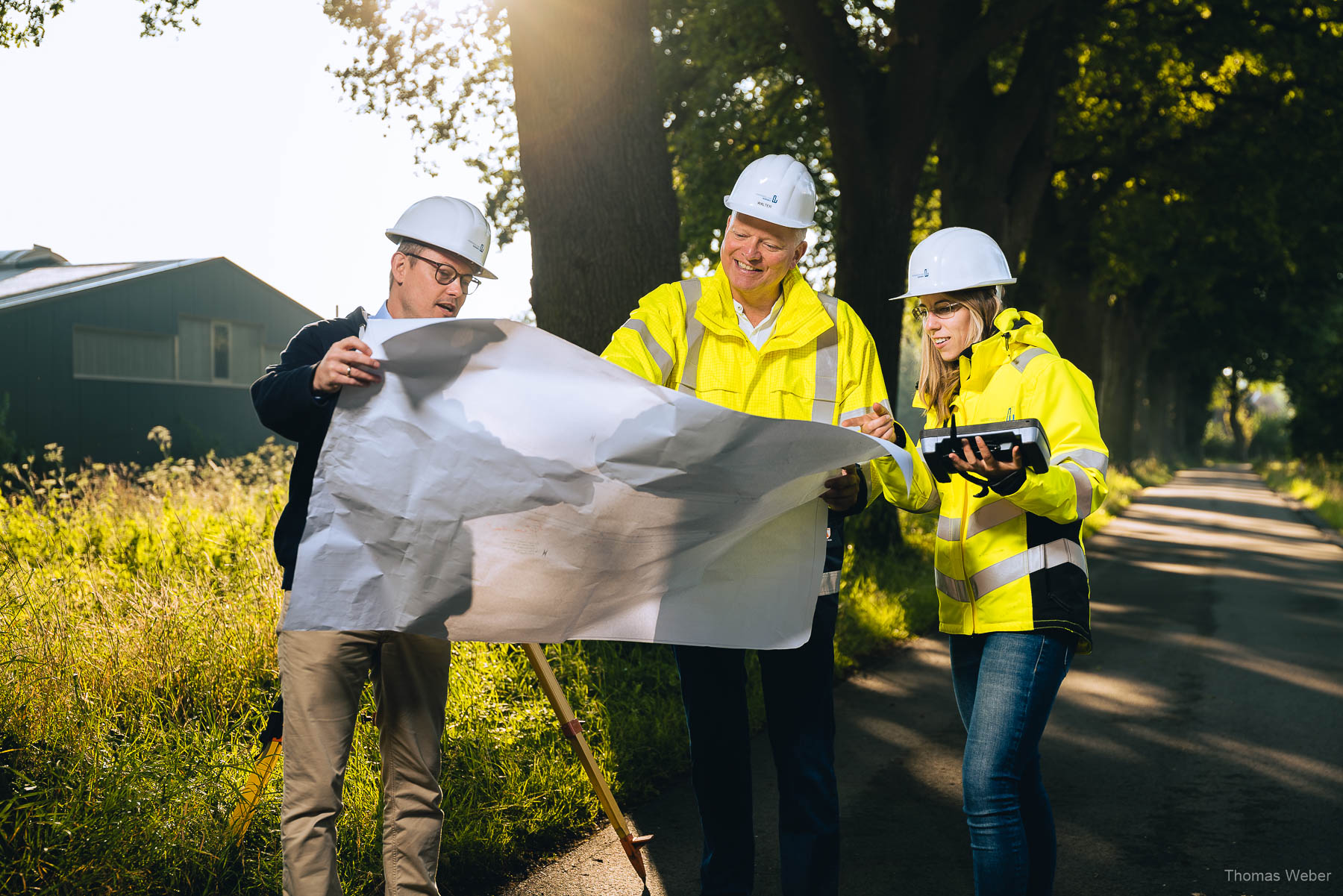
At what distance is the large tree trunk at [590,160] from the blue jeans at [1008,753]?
4141 mm

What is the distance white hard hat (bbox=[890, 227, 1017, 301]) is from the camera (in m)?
3.23

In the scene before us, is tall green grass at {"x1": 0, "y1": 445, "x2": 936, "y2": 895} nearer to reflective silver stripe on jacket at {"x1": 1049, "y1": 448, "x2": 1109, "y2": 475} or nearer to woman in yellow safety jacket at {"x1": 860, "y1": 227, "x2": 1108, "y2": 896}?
woman in yellow safety jacket at {"x1": 860, "y1": 227, "x2": 1108, "y2": 896}

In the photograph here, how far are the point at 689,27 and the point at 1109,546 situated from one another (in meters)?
10.1

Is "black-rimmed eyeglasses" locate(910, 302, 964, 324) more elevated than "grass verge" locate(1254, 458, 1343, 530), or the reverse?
"black-rimmed eyeglasses" locate(910, 302, 964, 324)

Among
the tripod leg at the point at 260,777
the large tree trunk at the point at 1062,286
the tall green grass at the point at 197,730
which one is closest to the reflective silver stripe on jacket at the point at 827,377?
the tripod leg at the point at 260,777

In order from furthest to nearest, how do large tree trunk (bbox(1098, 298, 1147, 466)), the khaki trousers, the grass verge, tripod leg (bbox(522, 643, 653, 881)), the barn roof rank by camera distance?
1. large tree trunk (bbox(1098, 298, 1147, 466))
2. the grass verge
3. the barn roof
4. tripod leg (bbox(522, 643, 653, 881))
5. the khaki trousers

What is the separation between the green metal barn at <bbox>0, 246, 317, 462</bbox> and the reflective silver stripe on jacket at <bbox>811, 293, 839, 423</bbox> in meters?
21.9

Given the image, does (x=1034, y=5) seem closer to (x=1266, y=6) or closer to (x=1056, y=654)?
(x=1266, y=6)

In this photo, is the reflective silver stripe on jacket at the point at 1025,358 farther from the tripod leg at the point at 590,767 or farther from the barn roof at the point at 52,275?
the barn roof at the point at 52,275

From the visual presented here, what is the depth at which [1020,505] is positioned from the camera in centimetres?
291

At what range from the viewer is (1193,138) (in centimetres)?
2039

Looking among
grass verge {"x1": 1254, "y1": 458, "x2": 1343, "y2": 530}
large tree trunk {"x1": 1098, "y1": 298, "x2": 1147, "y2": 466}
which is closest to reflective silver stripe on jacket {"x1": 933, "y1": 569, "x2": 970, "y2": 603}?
grass verge {"x1": 1254, "y1": 458, "x2": 1343, "y2": 530}

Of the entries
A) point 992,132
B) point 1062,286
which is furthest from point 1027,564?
point 1062,286

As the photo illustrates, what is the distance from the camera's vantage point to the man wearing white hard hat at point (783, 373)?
128 inches
